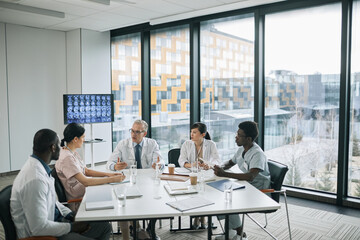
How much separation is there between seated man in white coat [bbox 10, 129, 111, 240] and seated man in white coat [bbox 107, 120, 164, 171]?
1485 millimetres

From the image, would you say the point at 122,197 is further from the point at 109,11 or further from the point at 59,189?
the point at 109,11

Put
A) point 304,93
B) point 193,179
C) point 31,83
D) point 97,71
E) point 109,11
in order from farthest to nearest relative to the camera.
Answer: point 97,71
point 31,83
point 109,11
point 304,93
point 193,179

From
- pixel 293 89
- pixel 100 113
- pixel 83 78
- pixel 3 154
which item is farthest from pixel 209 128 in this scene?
pixel 3 154

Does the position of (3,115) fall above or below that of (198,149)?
above

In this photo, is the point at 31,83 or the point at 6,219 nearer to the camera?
the point at 6,219

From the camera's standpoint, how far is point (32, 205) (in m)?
2.07

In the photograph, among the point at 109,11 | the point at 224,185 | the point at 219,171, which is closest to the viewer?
the point at 224,185

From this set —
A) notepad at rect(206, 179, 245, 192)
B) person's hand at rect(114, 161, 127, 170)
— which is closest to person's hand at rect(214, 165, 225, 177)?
notepad at rect(206, 179, 245, 192)

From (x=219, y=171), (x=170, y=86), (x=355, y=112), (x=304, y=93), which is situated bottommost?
(x=219, y=171)

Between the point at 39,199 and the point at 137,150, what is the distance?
72.8 inches

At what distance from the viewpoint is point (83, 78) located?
6824mm

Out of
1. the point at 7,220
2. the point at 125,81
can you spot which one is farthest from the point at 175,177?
the point at 125,81

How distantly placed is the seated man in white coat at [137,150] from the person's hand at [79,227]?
1378 millimetres

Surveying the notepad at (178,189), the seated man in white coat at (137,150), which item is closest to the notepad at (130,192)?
the notepad at (178,189)
